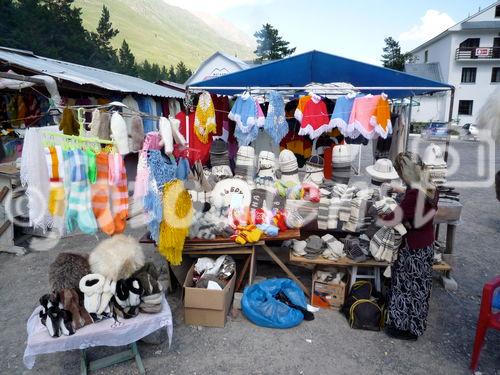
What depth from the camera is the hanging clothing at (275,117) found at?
16.1ft

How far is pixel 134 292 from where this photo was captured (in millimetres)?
2762

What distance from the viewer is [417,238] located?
3066 millimetres

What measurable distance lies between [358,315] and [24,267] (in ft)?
14.7

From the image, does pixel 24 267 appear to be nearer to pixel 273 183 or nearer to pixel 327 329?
pixel 273 183

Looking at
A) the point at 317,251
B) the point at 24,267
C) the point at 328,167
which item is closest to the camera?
the point at 317,251

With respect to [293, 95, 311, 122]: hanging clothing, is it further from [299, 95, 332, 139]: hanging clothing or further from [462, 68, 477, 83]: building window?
[462, 68, 477, 83]: building window

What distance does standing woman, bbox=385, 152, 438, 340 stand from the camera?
9.73ft

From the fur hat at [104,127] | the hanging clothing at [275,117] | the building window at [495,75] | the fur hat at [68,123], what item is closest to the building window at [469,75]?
the building window at [495,75]

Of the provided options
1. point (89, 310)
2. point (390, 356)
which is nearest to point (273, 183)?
point (390, 356)

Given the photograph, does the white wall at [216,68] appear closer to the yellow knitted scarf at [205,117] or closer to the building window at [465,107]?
the yellow knitted scarf at [205,117]

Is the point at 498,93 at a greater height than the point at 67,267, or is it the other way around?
the point at 498,93

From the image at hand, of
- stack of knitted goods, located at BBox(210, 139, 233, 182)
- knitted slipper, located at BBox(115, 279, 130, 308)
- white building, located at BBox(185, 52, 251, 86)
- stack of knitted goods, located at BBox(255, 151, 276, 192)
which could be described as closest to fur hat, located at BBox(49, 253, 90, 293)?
knitted slipper, located at BBox(115, 279, 130, 308)

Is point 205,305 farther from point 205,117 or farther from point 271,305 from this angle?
point 205,117

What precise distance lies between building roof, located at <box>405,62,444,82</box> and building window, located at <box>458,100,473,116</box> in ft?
8.45
